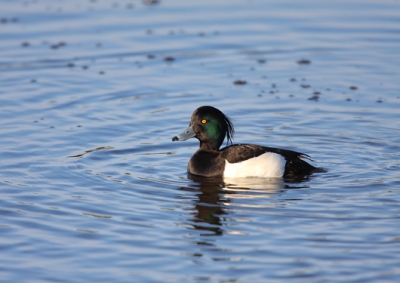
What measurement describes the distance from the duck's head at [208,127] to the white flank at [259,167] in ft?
1.92

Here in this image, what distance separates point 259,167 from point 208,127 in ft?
3.20

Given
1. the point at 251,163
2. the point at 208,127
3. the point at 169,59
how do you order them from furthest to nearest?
the point at 169,59 → the point at 208,127 → the point at 251,163

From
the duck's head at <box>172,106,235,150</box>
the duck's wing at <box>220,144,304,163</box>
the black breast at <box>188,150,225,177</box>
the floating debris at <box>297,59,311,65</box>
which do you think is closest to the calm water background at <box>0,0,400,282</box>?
the floating debris at <box>297,59,311,65</box>

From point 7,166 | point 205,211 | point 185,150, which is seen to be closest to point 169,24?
point 185,150

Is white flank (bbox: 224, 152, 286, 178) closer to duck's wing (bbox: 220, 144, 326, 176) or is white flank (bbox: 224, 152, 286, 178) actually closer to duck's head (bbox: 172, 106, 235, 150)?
duck's wing (bbox: 220, 144, 326, 176)

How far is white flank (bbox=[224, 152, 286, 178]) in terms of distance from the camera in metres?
9.35

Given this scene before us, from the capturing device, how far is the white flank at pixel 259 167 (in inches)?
368

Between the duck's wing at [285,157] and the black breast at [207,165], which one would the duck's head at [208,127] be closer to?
the black breast at [207,165]

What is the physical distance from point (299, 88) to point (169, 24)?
4484 millimetres

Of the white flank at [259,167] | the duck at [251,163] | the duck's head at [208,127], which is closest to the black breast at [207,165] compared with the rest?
the duck at [251,163]

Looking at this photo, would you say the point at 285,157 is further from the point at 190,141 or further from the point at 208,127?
the point at 190,141

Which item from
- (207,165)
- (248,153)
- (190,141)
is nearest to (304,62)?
(190,141)

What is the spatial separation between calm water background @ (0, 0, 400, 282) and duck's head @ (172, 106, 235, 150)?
58 centimetres

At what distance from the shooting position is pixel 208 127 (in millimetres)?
9836
